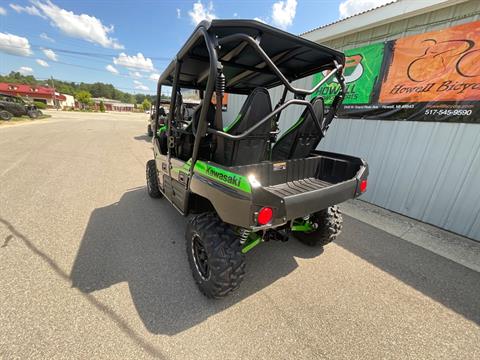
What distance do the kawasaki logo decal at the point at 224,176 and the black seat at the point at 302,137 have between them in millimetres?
1179

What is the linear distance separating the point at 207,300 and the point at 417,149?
13.3ft

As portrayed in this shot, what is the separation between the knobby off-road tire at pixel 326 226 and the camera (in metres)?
2.54

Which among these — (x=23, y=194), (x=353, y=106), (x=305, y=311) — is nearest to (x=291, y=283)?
(x=305, y=311)

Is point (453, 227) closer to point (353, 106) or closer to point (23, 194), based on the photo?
point (353, 106)

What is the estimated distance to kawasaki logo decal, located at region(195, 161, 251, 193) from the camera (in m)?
1.50

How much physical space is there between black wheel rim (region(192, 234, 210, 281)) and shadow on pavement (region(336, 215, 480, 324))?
1.91 metres

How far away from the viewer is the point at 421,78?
3.42 meters

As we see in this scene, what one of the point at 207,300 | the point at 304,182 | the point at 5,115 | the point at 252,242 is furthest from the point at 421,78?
the point at 5,115

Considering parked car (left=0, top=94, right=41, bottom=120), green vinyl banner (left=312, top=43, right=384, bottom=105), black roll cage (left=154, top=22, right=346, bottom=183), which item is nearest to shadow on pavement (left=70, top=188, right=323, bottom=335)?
black roll cage (left=154, top=22, right=346, bottom=183)

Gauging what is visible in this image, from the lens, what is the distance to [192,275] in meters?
2.15

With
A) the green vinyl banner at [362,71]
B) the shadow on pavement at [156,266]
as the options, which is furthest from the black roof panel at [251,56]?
the shadow on pavement at [156,266]

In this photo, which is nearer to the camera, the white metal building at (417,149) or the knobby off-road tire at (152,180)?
the white metal building at (417,149)

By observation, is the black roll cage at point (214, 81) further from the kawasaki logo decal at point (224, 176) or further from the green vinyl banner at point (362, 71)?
the green vinyl banner at point (362, 71)

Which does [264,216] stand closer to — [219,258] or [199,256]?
[219,258]
